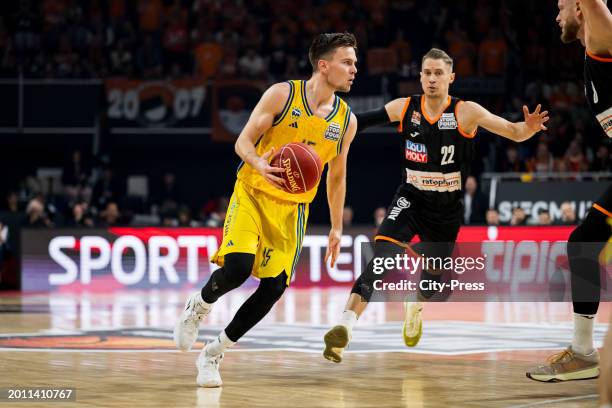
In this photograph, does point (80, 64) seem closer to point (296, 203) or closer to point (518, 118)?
point (518, 118)

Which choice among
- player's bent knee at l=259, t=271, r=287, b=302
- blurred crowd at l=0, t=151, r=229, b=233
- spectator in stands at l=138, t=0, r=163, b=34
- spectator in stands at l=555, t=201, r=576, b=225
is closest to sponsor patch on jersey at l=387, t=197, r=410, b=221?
player's bent knee at l=259, t=271, r=287, b=302

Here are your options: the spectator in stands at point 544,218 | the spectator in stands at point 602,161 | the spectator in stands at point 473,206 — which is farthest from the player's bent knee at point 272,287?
the spectator in stands at point 602,161

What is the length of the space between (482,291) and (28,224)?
725 centimetres

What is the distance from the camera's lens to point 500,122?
27.2 ft

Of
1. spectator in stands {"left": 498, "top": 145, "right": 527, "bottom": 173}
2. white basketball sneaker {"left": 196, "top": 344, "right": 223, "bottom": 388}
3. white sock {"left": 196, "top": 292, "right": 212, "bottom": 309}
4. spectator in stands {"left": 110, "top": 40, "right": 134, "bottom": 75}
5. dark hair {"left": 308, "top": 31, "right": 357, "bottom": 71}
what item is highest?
dark hair {"left": 308, "top": 31, "right": 357, "bottom": 71}

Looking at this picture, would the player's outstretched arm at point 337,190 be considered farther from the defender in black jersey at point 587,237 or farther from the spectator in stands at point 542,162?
the spectator in stands at point 542,162

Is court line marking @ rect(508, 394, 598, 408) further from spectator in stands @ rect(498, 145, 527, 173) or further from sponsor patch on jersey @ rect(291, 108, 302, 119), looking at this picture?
spectator in stands @ rect(498, 145, 527, 173)

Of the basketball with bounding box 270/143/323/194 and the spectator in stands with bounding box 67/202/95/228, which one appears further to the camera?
the spectator in stands with bounding box 67/202/95/228

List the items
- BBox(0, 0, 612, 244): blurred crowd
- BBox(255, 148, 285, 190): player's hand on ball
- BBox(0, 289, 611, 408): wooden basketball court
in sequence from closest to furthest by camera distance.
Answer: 1. BBox(0, 289, 611, 408): wooden basketball court
2. BBox(255, 148, 285, 190): player's hand on ball
3. BBox(0, 0, 612, 244): blurred crowd

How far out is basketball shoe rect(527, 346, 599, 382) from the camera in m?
6.93

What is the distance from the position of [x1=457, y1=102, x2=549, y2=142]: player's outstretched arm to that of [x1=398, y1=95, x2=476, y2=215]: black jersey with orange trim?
0.25 ft

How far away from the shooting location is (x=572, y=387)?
6941 millimetres

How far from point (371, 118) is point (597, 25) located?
9.39ft

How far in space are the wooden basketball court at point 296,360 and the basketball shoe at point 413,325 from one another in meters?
0.13
